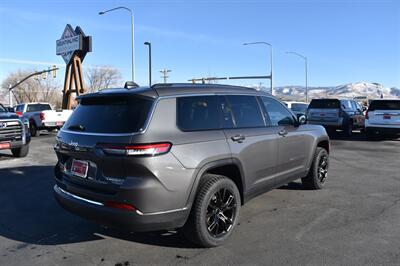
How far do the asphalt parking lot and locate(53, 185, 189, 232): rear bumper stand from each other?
0.42 meters

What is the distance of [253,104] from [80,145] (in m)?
2.44

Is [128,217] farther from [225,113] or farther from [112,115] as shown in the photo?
[225,113]

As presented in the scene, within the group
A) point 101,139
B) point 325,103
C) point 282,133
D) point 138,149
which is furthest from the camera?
point 325,103

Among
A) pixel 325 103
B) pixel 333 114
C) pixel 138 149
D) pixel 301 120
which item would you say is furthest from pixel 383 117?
pixel 138 149

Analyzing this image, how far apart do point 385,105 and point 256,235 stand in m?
14.0

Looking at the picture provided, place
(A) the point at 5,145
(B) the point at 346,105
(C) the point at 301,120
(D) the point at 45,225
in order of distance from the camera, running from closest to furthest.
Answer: (D) the point at 45,225, (C) the point at 301,120, (A) the point at 5,145, (B) the point at 346,105

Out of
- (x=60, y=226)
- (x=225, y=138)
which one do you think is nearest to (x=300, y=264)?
(x=225, y=138)

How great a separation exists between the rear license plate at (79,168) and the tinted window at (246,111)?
1895 mm

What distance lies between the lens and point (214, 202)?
4.50 m

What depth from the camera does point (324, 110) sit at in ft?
60.2

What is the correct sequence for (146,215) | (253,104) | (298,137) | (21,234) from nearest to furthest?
1. (146,215)
2. (21,234)
3. (253,104)
4. (298,137)

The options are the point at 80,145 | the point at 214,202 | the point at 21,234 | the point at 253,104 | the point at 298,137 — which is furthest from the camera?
the point at 298,137

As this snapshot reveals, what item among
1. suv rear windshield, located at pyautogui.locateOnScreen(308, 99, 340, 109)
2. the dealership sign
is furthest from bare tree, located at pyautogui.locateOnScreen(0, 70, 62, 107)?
suv rear windshield, located at pyautogui.locateOnScreen(308, 99, 340, 109)

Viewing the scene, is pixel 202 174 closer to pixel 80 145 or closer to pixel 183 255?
pixel 183 255
